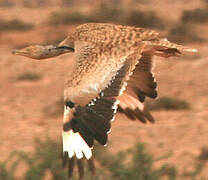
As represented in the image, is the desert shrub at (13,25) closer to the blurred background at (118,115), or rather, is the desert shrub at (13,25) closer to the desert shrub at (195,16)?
the blurred background at (118,115)

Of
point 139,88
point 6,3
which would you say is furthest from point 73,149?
point 6,3

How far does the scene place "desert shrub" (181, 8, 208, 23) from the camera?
17.1 m

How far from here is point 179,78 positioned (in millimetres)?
11531

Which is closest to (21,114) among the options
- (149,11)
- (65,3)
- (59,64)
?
(59,64)

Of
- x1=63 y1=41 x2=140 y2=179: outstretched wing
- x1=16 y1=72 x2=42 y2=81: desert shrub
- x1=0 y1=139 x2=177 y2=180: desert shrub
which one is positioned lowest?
x1=16 y1=72 x2=42 y2=81: desert shrub

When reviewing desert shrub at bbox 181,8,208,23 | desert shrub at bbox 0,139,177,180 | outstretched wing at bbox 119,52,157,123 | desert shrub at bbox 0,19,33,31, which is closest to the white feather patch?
outstretched wing at bbox 119,52,157,123

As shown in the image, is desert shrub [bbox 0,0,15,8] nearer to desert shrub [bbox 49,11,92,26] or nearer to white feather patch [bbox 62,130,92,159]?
desert shrub [bbox 49,11,92,26]

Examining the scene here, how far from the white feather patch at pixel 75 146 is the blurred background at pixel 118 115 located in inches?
72.9

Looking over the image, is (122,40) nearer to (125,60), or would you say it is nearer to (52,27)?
(125,60)

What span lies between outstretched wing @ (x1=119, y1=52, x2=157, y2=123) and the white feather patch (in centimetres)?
98

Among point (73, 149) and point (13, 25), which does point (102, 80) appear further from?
point (13, 25)

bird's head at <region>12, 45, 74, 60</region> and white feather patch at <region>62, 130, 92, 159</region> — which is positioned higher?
bird's head at <region>12, 45, 74, 60</region>

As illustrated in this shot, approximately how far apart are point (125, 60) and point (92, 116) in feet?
1.98

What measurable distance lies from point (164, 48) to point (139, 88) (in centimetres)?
40
